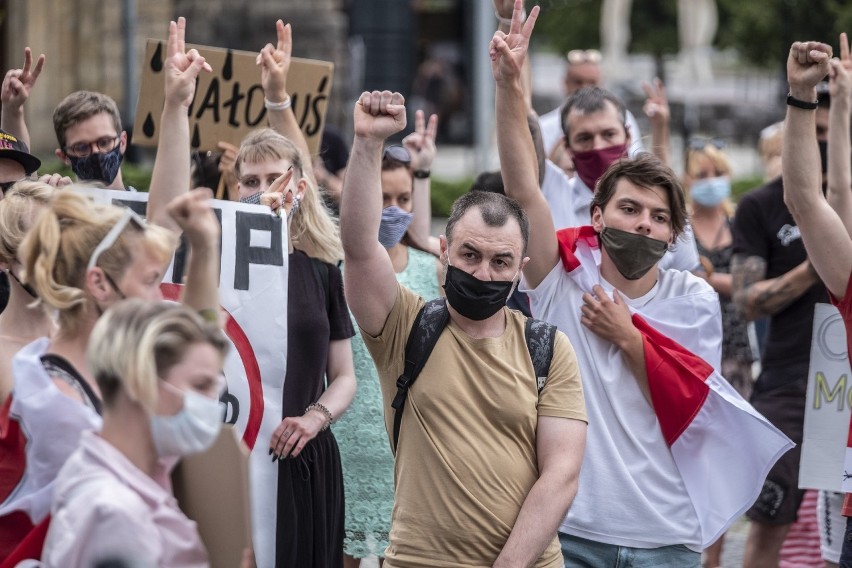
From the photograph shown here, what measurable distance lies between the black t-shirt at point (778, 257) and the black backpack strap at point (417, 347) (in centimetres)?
266

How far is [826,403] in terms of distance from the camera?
515 cm

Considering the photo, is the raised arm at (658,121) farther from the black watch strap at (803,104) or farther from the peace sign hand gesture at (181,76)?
the peace sign hand gesture at (181,76)

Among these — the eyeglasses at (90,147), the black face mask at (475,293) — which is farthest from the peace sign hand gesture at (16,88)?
the black face mask at (475,293)

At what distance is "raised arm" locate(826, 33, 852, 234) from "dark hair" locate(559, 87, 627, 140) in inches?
40.7

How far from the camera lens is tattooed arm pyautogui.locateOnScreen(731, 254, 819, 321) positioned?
19.4ft

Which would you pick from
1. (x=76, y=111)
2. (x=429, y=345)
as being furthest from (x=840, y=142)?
(x=76, y=111)

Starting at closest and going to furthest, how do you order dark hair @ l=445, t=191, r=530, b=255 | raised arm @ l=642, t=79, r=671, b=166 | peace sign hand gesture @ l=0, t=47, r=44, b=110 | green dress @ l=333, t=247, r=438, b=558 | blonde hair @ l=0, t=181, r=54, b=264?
blonde hair @ l=0, t=181, r=54, b=264
dark hair @ l=445, t=191, r=530, b=255
green dress @ l=333, t=247, r=438, b=558
peace sign hand gesture @ l=0, t=47, r=44, b=110
raised arm @ l=642, t=79, r=671, b=166

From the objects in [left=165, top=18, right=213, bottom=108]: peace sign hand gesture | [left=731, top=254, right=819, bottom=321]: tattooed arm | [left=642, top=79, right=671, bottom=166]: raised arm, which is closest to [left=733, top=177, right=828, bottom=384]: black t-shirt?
[left=731, top=254, right=819, bottom=321]: tattooed arm

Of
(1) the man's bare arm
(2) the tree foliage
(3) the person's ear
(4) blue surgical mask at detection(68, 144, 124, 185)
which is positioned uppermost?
(2) the tree foliage

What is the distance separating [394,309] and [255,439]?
0.79 m

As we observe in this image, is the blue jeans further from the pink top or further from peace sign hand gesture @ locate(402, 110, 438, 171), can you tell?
peace sign hand gesture @ locate(402, 110, 438, 171)

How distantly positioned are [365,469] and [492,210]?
1787 millimetres

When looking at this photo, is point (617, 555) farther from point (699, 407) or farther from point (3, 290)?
point (3, 290)

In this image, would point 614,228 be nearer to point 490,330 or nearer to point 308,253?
point 490,330
